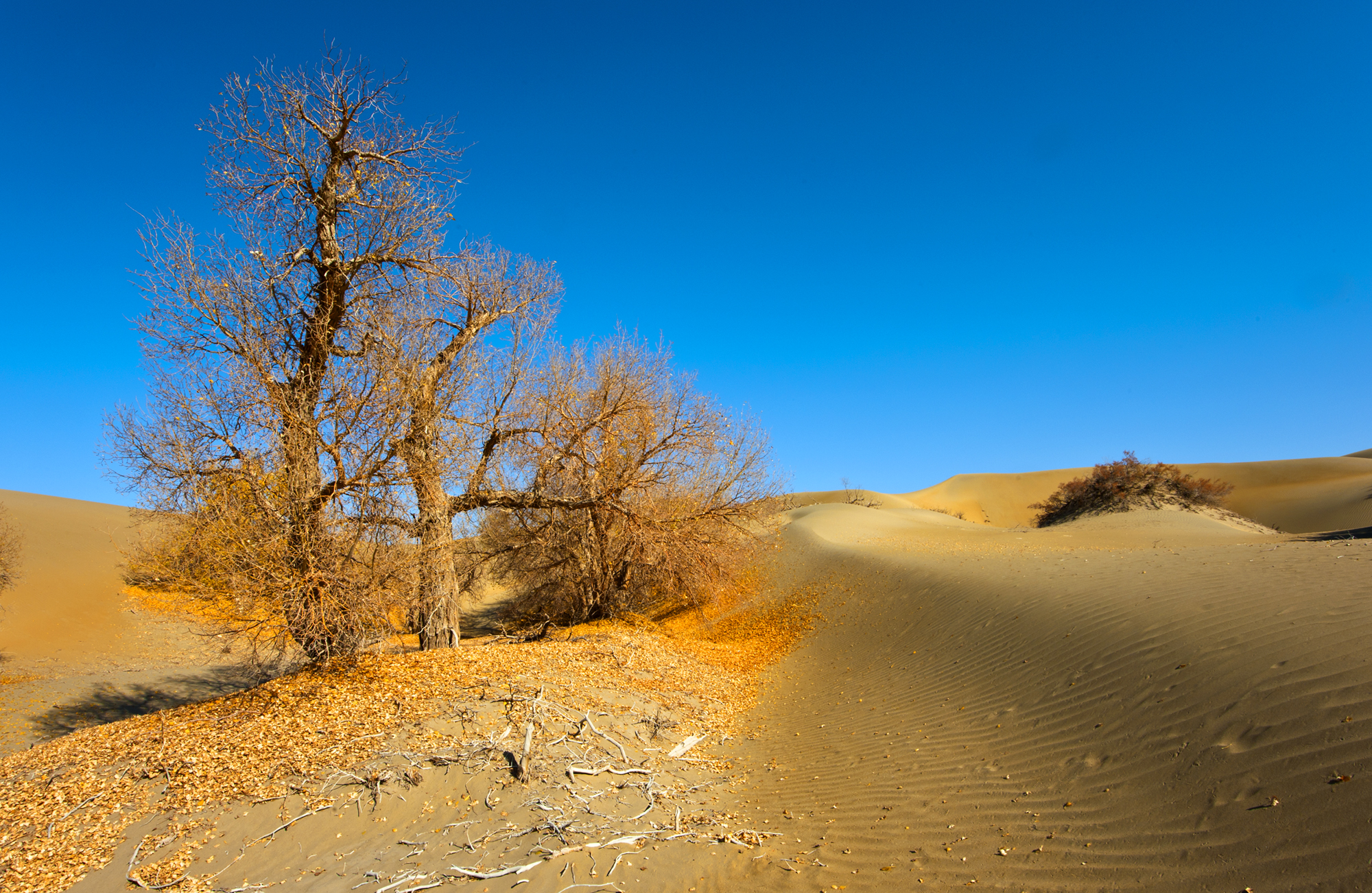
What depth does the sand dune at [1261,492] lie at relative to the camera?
105 ft

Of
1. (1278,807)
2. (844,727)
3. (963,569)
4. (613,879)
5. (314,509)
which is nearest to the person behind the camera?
(1278,807)

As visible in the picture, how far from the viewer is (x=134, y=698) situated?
1436 centimetres

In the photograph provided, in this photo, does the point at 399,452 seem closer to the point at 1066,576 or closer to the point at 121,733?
the point at 121,733

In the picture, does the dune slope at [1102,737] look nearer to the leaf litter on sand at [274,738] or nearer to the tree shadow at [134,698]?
the leaf litter on sand at [274,738]

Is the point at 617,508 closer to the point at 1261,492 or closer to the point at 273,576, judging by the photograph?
the point at 273,576

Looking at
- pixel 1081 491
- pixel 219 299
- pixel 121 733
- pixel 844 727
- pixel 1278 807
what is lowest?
pixel 844 727

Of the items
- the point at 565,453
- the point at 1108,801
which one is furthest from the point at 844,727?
the point at 565,453

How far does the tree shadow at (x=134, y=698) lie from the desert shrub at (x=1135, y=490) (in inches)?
1259

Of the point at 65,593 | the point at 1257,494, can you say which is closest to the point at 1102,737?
the point at 65,593

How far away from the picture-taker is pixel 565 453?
40.5 ft

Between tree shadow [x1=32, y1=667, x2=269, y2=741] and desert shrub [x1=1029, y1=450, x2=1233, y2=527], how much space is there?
32.0 m

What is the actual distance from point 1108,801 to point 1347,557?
25.2ft

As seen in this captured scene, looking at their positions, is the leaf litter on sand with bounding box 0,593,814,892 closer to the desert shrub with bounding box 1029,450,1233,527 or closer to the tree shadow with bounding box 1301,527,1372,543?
the tree shadow with bounding box 1301,527,1372,543

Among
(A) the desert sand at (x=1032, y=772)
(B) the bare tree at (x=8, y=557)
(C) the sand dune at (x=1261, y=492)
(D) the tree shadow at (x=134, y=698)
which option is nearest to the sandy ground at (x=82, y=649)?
(D) the tree shadow at (x=134, y=698)
